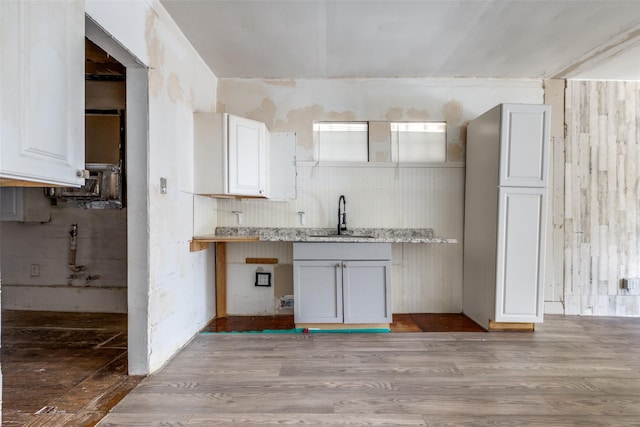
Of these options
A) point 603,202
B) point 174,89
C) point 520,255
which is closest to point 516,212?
point 520,255

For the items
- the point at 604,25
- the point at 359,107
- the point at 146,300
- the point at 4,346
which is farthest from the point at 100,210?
the point at 604,25

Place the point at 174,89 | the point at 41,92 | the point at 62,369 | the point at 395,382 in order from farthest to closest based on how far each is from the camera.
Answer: the point at 174,89, the point at 62,369, the point at 395,382, the point at 41,92

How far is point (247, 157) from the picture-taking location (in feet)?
9.98

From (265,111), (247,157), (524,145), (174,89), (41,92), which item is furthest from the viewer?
(265,111)

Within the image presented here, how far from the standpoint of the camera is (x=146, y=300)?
210cm

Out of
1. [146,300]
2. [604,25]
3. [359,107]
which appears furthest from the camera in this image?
[359,107]

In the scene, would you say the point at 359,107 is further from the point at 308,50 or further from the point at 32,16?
the point at 32,16

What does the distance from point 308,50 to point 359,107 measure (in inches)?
33.5

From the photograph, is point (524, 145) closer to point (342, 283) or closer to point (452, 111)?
point (452, 111)

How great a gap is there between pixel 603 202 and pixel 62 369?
16.4 feet

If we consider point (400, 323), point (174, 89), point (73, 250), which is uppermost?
point (174, 89)

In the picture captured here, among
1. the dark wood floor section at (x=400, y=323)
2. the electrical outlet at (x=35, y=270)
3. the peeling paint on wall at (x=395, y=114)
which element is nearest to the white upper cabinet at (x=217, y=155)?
the dark wood floor section at (x=400, y=323)

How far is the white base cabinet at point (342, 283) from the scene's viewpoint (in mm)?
2869

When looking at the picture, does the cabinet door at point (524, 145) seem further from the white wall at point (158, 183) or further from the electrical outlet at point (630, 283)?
the white wall at point (158, 183)
